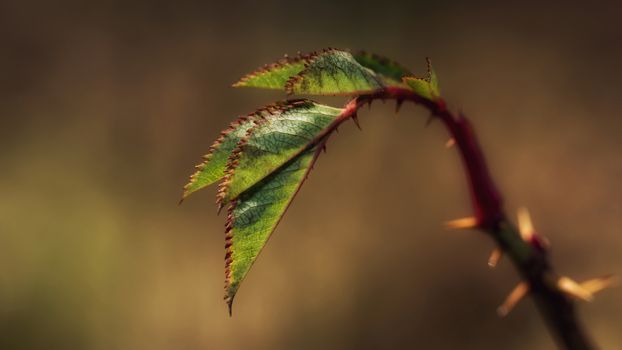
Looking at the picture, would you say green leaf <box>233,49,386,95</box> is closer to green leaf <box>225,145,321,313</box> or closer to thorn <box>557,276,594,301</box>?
green leaf <box>225,145,321,313</box>

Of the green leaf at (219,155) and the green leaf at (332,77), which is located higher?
the green leaf at (332,77)

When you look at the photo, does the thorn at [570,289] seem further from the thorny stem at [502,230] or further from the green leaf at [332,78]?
the green leaf at [332,78]

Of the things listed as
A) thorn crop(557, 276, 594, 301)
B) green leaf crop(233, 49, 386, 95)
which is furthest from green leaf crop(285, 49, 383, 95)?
thorn crop(557, 276, 594, 301)

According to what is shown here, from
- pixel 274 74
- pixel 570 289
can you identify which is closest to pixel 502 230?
pixel 570 289

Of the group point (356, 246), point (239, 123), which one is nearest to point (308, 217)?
point (356, 246)

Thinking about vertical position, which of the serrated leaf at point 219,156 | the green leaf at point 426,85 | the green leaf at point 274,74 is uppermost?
the green leaf at point 274,74

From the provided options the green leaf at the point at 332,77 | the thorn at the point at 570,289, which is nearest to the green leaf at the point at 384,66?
the green leaf at the point at 332,77

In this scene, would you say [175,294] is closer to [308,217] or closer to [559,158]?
A: [308,217]
